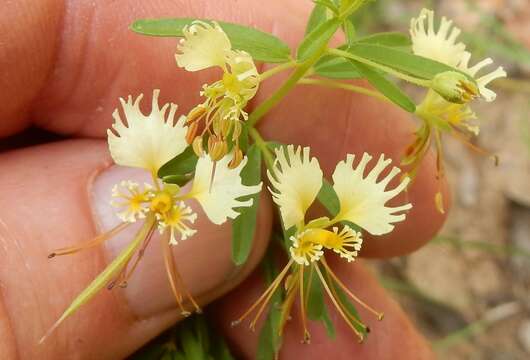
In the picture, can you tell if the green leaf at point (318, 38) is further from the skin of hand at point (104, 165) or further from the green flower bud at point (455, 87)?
the skin of hand at point (104, 165)

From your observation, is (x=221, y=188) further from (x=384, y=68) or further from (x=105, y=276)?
(x=384, y=68)

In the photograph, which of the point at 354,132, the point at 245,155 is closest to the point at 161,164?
the point at 245,155

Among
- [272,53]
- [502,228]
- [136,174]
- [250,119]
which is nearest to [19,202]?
[136,174]

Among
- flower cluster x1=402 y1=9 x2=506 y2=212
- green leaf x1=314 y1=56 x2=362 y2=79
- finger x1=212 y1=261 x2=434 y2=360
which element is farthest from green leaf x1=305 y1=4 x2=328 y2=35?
finger x1=212 y1=261 x2=434 y2=360

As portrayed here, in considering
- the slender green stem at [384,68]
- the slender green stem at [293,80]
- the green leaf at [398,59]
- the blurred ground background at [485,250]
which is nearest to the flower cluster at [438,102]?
the green leaf at [398,59]

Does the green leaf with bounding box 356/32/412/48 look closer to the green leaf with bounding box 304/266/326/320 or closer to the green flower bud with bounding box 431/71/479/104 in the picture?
the green flower bud with bounding box 431/71/479/104

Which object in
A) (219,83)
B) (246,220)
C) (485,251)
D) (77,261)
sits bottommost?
(485,251)
